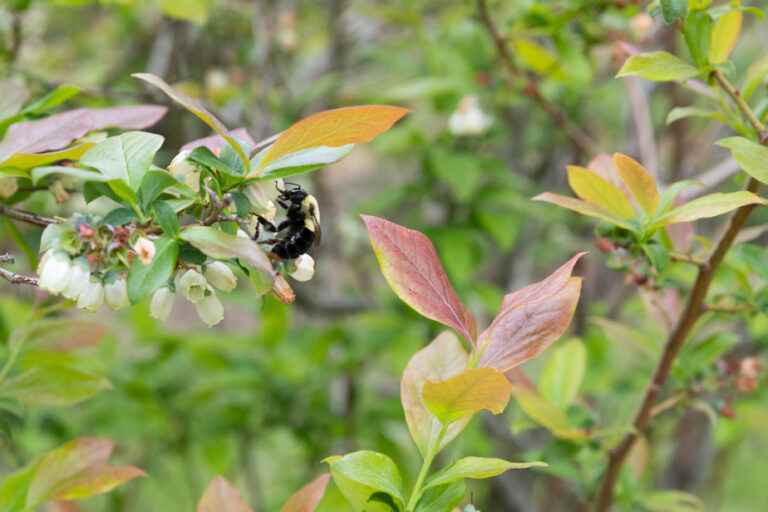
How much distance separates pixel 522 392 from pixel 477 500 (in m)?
1.41

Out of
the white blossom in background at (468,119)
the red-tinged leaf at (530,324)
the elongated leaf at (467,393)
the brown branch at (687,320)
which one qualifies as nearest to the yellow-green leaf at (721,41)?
the brown branch at (687,320)

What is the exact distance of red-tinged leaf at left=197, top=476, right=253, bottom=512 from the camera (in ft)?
2.29

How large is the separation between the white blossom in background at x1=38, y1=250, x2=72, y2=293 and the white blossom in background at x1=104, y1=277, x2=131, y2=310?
0.03 metres

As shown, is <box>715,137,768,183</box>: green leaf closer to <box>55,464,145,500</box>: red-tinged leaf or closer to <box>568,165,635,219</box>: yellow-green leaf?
<box>568,165,635,219</box>: yellow-green leaf

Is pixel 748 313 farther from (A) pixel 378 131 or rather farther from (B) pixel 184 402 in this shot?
(B) pixel 184 402

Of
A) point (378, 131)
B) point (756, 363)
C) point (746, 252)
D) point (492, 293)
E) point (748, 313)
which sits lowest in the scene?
point (492, 293)

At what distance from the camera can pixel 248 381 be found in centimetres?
169

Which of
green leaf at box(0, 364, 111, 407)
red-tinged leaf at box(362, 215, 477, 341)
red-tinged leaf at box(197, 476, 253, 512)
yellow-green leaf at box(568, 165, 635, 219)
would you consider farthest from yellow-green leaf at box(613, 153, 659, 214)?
green leaf at box(0, 364, 111, 407)

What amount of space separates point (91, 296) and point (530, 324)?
1.02ft

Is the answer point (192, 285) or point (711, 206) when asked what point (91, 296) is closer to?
point (192, 285)

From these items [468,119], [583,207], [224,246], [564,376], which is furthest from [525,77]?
[224,246]

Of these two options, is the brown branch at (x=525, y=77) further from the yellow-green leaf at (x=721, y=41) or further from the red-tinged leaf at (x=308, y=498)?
the red-tinged leaf at (x=308, y=498)

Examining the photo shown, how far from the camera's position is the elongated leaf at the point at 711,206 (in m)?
0.64

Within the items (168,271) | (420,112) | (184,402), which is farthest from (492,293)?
(168,271)
